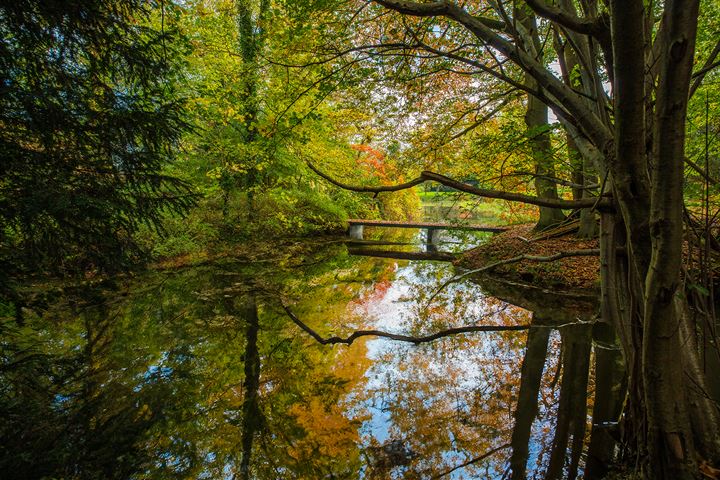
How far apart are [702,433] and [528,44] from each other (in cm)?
260

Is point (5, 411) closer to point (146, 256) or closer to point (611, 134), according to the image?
point (146, 256)

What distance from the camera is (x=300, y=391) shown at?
3.67 meters

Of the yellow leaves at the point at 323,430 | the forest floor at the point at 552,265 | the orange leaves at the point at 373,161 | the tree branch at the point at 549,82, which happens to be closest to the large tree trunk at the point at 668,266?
the tree branch at the point at 549,82

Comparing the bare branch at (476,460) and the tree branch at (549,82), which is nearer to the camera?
the tree branch at (549,82)

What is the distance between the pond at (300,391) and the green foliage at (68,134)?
1239mm

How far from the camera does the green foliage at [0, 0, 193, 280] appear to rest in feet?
11.0

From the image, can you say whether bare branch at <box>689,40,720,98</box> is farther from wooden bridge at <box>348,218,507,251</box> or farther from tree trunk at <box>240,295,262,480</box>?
wooden bridge at <box>348,218,507,251</box>

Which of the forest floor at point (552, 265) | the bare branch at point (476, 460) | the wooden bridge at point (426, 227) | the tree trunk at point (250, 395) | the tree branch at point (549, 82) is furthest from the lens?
the wooden bridge at point (426, 227)

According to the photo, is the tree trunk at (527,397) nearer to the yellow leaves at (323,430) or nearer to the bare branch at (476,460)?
the bare branch at (476,460)

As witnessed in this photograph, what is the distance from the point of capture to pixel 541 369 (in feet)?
13.4

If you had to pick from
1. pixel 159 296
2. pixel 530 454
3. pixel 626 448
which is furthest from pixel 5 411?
pixel 626 448

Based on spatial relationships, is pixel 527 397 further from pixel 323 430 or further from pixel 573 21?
pixel 573 21

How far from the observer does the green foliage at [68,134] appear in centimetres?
334

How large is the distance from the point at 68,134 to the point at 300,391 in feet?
A: 11.9
